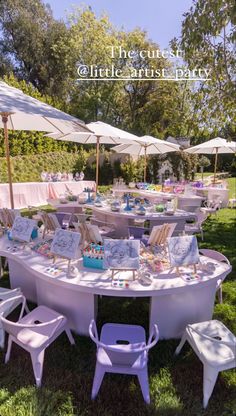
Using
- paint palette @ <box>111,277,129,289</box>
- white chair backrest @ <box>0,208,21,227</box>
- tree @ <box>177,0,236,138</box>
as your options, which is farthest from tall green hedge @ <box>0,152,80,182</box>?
paint palette @ <box>111,277,129,289</box>

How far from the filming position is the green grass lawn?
2.59m

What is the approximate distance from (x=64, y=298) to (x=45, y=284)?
0.34 meters

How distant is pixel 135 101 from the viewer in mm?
26031

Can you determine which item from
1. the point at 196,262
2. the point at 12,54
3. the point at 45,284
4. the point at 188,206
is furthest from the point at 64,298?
the point at 12,54

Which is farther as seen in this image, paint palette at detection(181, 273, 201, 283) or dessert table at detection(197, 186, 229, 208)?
dessert table at detection(197, 186, 229, 208)

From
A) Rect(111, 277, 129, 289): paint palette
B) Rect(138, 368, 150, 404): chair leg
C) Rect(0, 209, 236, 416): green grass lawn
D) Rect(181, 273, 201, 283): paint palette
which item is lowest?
Rect(0, 209, 236, 416): green grass lawn

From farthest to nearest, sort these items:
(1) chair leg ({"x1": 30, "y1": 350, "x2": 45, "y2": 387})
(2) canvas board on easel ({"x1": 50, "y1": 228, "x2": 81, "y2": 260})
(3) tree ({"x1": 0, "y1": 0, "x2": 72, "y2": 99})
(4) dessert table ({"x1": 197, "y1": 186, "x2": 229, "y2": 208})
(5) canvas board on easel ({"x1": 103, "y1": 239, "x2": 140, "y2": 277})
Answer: (3) tree ({"x1": 0, "y1": 0, "x2": 72, "y2": 99})
(4) dessert table ({"x1": 197, "y1": 186, "x2": 229, "y2": 208})
(2) canvas board on easel ({"x1": 50, "y1": 228, "x2": 81, "y2": 260})
(5) canvas board on easel ({"x1": 103, "y1": 239, "x2": 140, "y2": 277})
(1) chair leg ({"x1": 30, "y1": 350, "x2": 45, "y2": 387})

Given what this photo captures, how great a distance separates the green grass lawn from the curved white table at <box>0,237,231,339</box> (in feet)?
0.83

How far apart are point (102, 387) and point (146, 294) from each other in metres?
0.99

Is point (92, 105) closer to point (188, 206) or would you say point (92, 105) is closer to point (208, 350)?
point (188, 206)

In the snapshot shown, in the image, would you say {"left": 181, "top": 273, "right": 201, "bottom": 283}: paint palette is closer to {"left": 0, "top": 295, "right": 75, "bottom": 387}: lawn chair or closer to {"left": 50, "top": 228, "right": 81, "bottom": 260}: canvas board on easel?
{"left": 50, "top": 228, "right": 81, "bottom": 260}: canvas board on easel

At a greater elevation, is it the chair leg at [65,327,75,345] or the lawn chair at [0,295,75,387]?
the lawn chair at [0,295,75,387]

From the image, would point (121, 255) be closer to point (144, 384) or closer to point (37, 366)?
point (144, 384)

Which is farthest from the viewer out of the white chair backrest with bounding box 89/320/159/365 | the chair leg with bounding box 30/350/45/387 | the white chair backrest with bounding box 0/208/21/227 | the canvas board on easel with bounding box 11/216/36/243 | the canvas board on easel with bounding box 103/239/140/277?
the white chair backrest with bounding box 0/208/21/227
